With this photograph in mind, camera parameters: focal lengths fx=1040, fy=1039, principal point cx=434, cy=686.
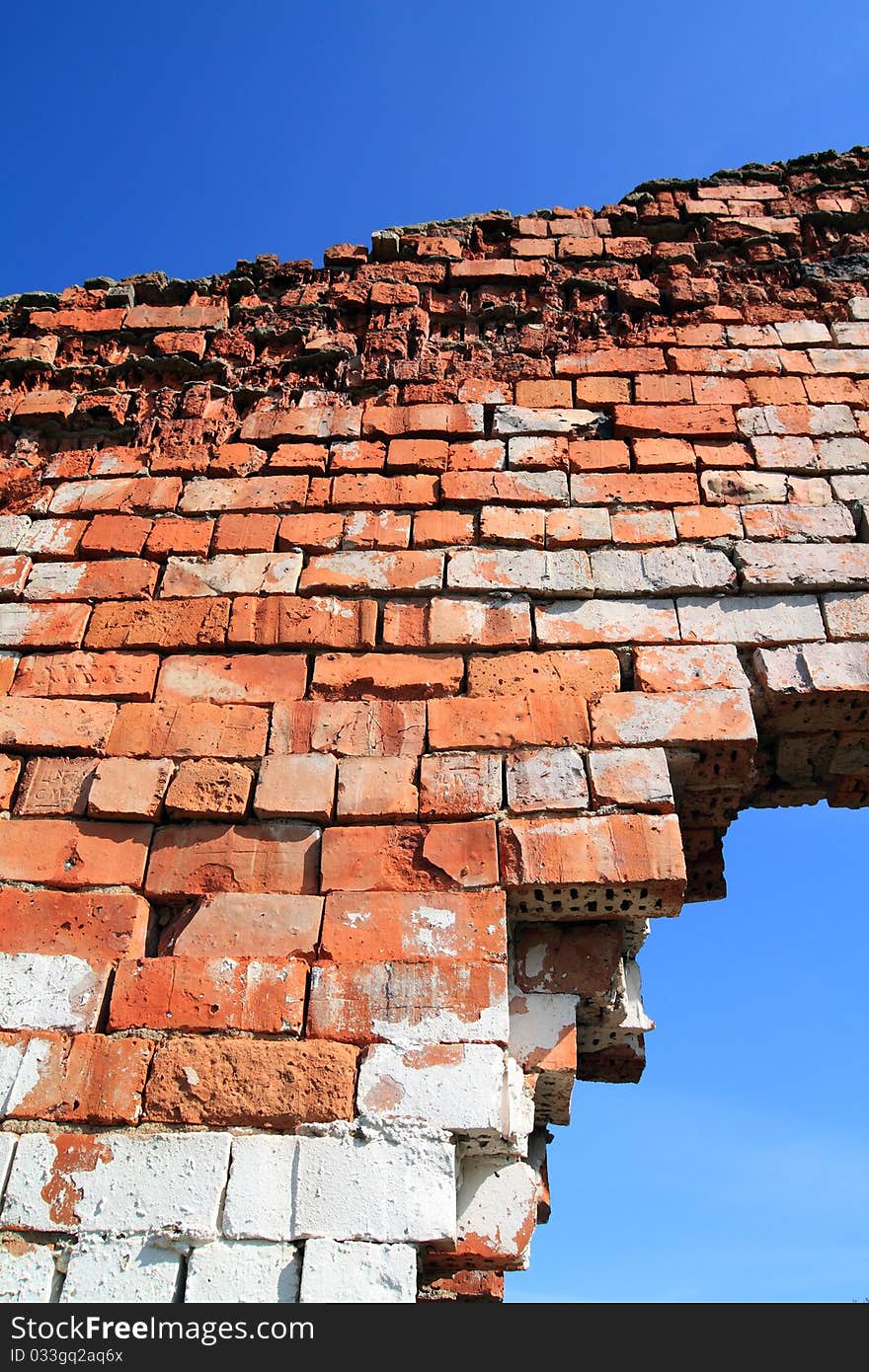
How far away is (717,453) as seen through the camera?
4.78m

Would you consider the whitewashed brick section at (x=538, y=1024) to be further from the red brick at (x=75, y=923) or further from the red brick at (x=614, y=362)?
the red brick at (x=614, y=362)

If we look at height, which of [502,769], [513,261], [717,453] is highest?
[513,261]

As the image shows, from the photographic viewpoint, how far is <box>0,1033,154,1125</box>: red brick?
3.21 meters

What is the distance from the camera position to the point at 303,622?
4324mm

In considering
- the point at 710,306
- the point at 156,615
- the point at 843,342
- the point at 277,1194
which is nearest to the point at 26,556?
the point at 156,615

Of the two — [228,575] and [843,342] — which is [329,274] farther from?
[843,342]

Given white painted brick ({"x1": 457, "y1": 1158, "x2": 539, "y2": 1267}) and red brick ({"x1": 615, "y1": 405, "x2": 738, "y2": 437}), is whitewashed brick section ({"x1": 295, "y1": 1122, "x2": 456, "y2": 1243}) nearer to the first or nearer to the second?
white painted brick ({"x1": 457, "y1": 1158, "x2": 539, "y2": 1267})

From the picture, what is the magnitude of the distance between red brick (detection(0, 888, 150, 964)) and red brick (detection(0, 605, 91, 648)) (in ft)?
3.89

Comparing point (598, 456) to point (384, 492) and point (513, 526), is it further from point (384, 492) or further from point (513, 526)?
point (384, 492)

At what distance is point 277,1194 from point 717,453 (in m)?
3.56

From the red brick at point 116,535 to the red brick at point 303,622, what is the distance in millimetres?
659

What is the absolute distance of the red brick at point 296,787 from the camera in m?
3.79

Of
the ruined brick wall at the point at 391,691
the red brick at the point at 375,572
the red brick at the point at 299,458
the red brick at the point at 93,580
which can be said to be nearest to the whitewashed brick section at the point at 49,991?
the ruined brick wall at the point at 391,691
